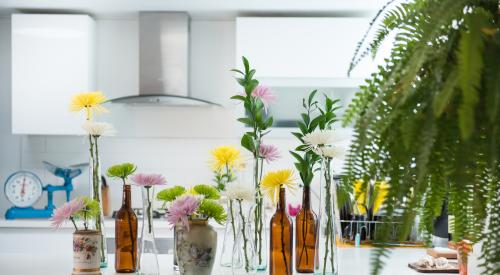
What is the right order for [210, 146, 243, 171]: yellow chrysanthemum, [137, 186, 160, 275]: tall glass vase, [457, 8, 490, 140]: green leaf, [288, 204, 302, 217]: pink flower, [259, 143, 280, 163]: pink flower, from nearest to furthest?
[457, 8, 490, 140]: green leaf → [137, 186, 160, 275]: tall glass vase → [259, 143, 280, 163]: pink flower → [210, 146, 243, 171]: yellow chrysanthemum → [288, 204, 302, 217]: pink flower

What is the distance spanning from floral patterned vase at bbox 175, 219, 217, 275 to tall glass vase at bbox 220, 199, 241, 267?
7cm

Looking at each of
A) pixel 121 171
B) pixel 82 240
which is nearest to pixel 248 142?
pixel 121 171

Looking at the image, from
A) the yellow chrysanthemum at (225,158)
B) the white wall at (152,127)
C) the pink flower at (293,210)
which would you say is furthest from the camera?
the white wall at (152,127)

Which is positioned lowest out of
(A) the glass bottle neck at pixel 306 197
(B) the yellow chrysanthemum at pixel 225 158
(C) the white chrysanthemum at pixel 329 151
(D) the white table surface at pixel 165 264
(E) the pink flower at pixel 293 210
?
(E) the pink flower at pixel 293 210

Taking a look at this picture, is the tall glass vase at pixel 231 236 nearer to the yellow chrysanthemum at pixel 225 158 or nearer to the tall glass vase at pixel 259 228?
the tall glass vase at pixel 259 228

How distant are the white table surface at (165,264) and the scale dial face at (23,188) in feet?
6.79

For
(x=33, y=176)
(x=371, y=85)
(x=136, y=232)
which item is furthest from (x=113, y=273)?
(x=33, y=176)

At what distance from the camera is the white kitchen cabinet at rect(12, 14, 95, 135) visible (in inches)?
189

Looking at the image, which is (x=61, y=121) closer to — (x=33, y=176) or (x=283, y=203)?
(x=33, y=176)

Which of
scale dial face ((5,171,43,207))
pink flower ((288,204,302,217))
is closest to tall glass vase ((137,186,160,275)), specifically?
pink flower ((288,204,302,217))

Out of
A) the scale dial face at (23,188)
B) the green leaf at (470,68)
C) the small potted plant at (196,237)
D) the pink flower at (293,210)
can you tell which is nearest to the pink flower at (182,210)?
the small potted plant at (196,237)

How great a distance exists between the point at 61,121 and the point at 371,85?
4393 millimetres

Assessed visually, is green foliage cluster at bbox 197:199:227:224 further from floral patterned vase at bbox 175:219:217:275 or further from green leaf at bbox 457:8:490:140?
green leaf at bbox 457:8:490:140

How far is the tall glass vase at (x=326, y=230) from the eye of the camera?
1.98 m
